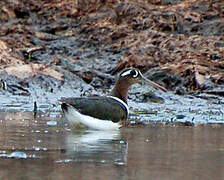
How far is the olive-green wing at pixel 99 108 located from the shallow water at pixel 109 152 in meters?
0.32

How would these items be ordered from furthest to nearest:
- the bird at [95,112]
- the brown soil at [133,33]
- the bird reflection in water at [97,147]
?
the brown soil at [133,33], the bird at [95,112], the bird reflection in water at [97,147]

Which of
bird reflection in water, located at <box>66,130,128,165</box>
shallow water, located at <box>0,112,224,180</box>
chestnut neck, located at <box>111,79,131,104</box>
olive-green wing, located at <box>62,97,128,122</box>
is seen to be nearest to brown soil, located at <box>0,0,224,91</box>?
chestnut neck, located at <box>111,79,131,104</box>

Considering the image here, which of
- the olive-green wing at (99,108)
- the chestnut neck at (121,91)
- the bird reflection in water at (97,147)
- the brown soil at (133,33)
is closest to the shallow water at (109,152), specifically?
the bird reflection in water at (97,147)

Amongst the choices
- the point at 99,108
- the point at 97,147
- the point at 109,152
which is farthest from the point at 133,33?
the point at 109,152

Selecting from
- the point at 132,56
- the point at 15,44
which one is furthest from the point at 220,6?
the point at 15,44

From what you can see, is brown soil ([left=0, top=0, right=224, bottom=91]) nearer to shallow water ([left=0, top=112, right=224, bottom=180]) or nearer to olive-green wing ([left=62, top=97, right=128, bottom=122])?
olive-green wing ([left=62, top=97, right=128, bottom=122])

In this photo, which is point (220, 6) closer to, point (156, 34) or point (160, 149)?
point (156, 34)

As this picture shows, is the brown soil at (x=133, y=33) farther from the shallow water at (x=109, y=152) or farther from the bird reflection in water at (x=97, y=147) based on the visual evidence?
the bird reflection in water at (x=97, y=147)

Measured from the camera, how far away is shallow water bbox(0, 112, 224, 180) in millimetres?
6391

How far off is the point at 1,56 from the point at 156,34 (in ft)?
10.6

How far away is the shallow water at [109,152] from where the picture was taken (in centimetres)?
639

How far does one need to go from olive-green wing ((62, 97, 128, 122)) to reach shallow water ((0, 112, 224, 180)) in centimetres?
32

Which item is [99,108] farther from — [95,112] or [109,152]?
[109,152]

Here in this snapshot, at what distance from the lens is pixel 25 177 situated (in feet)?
19.8
